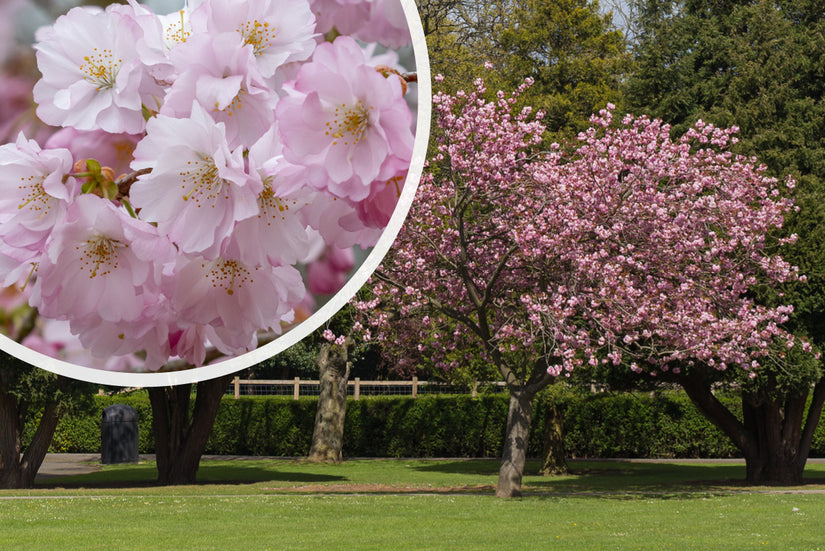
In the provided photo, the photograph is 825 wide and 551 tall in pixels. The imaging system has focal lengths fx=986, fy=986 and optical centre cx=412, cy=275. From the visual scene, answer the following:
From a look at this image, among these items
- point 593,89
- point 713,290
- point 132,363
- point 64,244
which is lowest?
point 132,363

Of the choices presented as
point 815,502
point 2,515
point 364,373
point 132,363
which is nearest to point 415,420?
point 364,373

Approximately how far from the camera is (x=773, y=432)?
18797 millimetres

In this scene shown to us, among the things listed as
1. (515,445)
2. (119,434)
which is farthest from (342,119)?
(119,434)

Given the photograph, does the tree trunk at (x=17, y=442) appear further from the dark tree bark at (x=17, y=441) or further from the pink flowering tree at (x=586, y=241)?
the pink flowering tree at (x=586, y=241)

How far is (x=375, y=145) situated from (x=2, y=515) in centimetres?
1246

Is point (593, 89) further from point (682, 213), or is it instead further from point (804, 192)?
point (682, 213)

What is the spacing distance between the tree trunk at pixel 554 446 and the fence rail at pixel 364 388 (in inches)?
105

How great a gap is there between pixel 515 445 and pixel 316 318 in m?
14.1

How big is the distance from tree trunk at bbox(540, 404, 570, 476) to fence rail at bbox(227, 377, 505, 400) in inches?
105

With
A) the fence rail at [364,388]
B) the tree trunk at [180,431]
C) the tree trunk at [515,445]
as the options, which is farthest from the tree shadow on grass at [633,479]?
the tree trunk at [180,431]

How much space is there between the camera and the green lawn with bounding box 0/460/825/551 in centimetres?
1020

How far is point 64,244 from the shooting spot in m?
1.19

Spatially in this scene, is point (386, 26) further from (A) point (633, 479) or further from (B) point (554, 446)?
(B) point (554, 446)

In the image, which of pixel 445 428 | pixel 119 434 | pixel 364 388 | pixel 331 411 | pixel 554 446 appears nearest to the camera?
pixel 554 446
